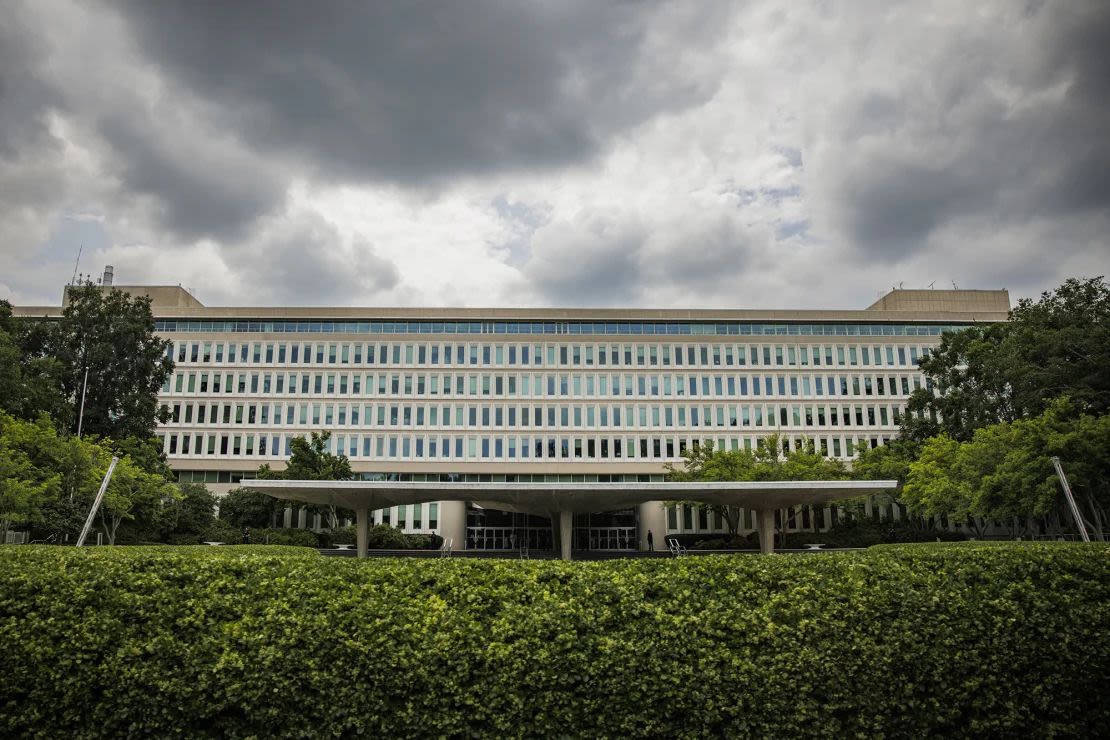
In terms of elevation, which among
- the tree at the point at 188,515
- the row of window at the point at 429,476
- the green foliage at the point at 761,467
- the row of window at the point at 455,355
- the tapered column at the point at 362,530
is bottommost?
the tapered column at the point at 362,530

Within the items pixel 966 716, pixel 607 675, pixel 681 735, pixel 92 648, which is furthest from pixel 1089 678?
pixel 92 648

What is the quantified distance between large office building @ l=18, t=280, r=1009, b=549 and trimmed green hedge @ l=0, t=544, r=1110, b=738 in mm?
59531

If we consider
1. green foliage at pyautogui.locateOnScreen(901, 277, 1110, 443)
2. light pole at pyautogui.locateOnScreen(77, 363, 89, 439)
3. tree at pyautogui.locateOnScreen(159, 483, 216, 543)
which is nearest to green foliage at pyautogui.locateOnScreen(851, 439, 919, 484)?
green foliage at pyautogui.locateOnScreen(901, 277, 1110, 443)

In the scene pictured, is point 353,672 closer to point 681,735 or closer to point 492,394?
point 681,735

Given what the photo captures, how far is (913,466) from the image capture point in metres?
46.4

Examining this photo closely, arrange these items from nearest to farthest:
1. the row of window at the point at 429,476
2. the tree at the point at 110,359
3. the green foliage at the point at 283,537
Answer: the tree at the point at 110,359, the green foliage at the point at 283,537, the row of window at the point at 429,476

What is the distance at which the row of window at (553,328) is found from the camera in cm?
7031

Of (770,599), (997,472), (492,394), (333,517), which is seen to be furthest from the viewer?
(492,394)

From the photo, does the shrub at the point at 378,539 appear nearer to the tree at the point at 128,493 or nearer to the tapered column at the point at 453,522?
the tapered column at the point at 453,522

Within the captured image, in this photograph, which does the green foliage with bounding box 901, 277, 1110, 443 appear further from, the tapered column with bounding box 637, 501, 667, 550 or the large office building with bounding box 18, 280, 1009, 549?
the tapered column with bounding box 637, 501, 667, 550

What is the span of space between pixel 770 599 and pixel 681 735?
1.66 metres

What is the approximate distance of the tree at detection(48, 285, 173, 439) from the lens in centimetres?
4834

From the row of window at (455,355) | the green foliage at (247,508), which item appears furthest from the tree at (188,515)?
the row of window at (455,355)

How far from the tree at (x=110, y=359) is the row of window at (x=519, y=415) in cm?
1753
